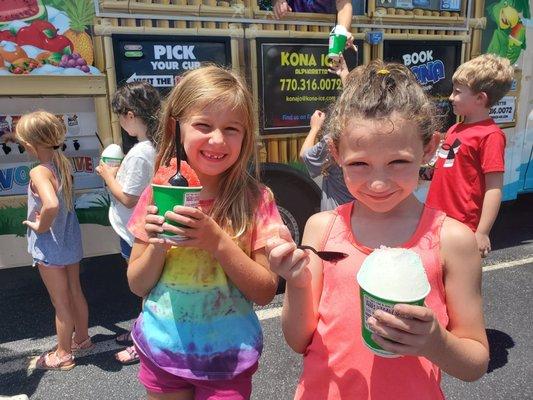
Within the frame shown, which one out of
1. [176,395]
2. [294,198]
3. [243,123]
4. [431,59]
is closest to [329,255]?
[243,123]

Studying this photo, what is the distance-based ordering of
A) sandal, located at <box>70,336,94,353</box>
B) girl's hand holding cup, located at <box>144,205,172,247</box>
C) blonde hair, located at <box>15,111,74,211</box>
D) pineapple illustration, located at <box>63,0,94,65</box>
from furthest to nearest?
sandal, located at <box>70,336,94,353</box> → pineapple illustration, located at <box>63,0,94,65</box> → blonde hair, located at <box>15,111,74,211</box> → girl's hand holding cup, located at <box>144,205,172,247</box>

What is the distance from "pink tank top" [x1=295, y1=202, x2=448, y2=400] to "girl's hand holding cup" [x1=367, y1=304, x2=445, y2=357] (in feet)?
0.75

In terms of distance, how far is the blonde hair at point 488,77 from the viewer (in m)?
2.57

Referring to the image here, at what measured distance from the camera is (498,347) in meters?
3.19

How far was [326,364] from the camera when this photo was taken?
1202 millimetres

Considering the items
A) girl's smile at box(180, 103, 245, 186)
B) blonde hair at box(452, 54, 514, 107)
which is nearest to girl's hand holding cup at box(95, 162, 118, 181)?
girl's smile at box(180, 103, 245, 186)

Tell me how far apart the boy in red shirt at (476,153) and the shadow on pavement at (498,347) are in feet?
2.73

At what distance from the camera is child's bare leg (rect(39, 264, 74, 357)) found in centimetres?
288

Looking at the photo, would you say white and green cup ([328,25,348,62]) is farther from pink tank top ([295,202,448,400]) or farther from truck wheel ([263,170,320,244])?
pink tank top ([295,202,448,400])

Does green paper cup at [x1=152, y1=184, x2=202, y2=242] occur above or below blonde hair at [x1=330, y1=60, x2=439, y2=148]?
below

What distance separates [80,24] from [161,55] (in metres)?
0.53

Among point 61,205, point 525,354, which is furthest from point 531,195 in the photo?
point 61,205

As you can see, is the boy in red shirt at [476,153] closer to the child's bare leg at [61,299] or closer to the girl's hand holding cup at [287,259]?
the girl's hand holding cup at [287,259]

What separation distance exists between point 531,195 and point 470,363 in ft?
24.5
